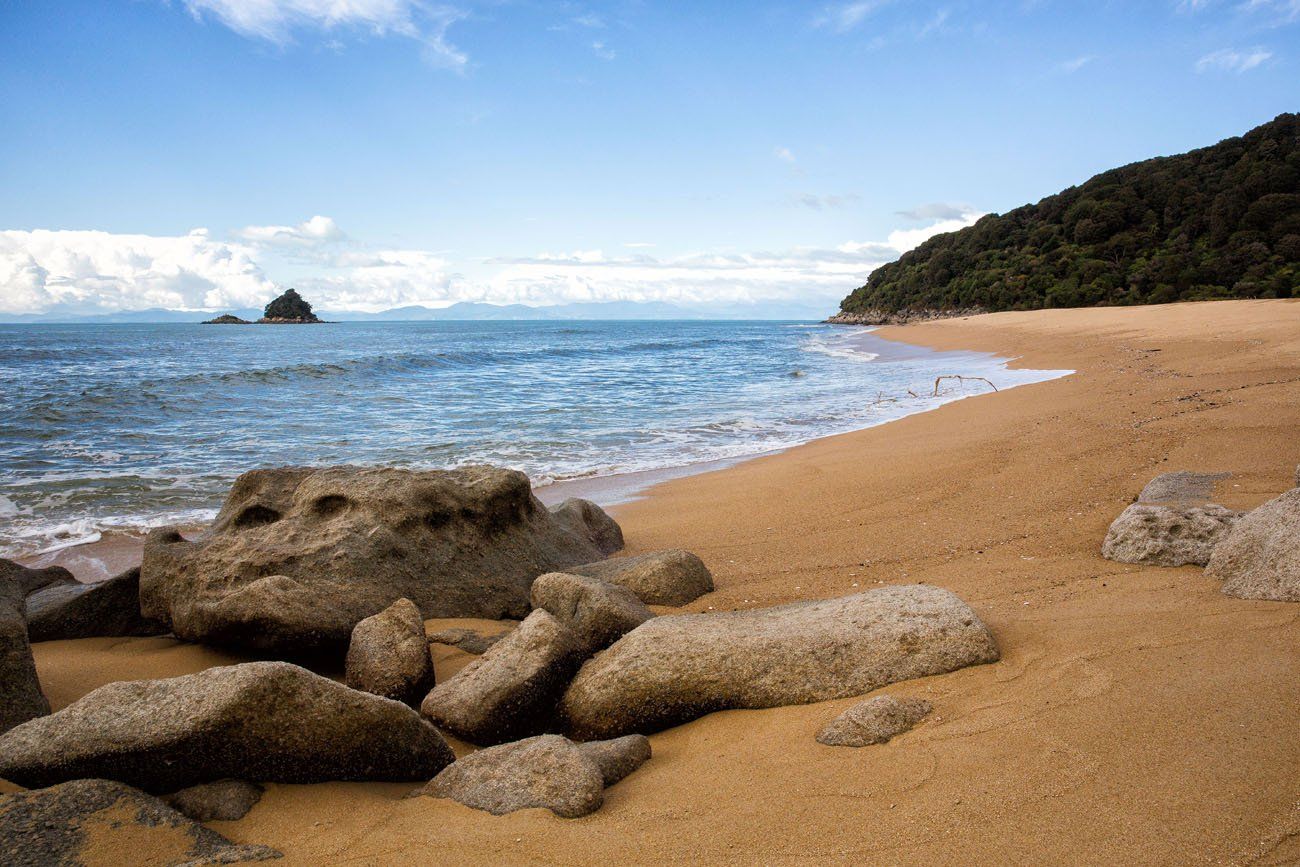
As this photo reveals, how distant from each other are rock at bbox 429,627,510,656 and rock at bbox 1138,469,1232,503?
4.95m

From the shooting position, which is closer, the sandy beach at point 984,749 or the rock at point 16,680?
the sandy beach at point 984,749

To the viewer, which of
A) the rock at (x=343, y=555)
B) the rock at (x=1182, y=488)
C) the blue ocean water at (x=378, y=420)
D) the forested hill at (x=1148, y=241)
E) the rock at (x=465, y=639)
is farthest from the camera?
the forested hill at (x=1148, y=241)

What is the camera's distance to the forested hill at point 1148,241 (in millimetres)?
40719

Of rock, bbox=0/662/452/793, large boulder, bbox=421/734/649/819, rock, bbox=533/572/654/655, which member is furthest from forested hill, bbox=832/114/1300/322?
rock, bbox=0/662/452/793

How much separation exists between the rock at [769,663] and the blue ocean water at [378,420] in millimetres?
6835

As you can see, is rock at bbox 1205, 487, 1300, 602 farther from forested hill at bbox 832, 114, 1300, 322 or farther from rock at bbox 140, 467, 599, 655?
forested hill at bbox 832, 114, 1300, 322

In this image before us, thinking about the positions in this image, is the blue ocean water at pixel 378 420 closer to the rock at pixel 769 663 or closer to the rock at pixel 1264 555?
the rock at pixel 769 663

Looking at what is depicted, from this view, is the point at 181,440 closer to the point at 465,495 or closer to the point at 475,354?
the point at 465,495

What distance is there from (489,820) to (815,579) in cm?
345

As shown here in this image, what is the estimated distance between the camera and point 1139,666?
3.04m

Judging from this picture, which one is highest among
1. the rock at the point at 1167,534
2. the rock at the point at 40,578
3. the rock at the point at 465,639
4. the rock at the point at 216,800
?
the rock at the point at 1167,534

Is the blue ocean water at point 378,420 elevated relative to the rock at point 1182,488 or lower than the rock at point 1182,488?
lower

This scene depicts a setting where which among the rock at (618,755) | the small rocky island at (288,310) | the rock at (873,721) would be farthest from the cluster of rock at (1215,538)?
the small rocky island at (288,310)

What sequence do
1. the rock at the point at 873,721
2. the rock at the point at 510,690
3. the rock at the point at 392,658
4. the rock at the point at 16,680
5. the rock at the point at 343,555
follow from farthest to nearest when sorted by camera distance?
the rock at the point at 343,555
the rock at the point at 392,658
the rock at the point at 510,690
the rock at the point at 16,680
the rock at the point at 873,721
